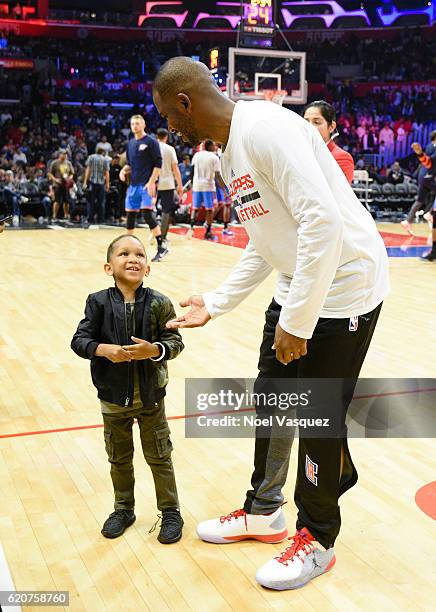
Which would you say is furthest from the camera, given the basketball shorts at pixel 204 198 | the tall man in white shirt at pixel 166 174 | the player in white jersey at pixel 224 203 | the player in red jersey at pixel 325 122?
the player in white jersey at pixel 224 203

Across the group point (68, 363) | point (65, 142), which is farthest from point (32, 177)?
point (68, 363)

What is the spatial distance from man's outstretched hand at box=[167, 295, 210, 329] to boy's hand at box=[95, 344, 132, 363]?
0.17 metres

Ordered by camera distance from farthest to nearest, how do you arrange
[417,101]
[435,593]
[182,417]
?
[417,101]
[182,417]
[435,593]

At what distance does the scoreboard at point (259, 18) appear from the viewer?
17031 millimetres

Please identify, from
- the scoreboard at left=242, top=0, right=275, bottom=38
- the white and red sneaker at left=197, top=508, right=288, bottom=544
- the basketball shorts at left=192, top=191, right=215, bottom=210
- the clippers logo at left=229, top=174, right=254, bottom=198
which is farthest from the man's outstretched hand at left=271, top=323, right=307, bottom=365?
the scoreboard at left=242, top=0, right=275, bottom=38

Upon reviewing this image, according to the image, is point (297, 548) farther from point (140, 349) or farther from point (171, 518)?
point (140, 349)

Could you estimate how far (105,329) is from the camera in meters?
2.50

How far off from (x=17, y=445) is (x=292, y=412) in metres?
1.50

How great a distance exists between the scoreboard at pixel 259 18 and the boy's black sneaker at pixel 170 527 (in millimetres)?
15960

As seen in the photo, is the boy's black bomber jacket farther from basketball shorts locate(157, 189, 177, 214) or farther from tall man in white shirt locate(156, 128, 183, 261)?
basketball shorts locate(157, 189, 177, 214)

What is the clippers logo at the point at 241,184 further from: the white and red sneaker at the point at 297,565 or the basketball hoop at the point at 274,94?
the basketball hoop at the point at 274,94

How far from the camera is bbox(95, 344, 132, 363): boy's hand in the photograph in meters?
2.35

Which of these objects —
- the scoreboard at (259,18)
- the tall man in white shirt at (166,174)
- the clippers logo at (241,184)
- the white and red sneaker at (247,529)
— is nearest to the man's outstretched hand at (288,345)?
the clippers logo at (241,184)

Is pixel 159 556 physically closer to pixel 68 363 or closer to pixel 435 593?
pixel 435 593
